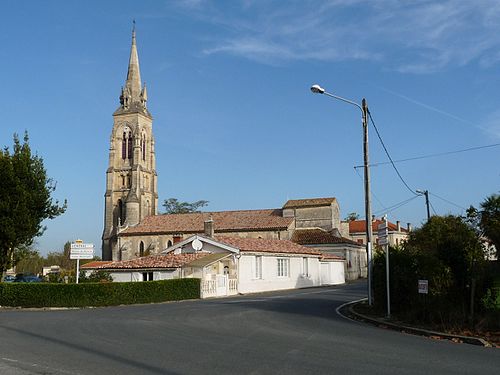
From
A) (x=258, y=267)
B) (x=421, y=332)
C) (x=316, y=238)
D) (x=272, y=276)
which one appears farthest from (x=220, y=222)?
(x=421, y=332)

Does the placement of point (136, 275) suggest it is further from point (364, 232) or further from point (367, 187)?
point (364, 232)

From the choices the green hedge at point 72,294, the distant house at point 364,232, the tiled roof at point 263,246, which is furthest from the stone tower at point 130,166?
the green hedge at point 72,294

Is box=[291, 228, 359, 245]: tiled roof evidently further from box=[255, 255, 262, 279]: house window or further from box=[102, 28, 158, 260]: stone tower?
box=[102, 28, 158, 260]: stone tower

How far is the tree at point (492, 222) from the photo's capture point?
59.8 feet

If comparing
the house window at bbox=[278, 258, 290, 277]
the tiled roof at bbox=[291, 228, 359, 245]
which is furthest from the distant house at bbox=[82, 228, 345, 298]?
the tiled roof at bbox=[291, 228, 359, 245]

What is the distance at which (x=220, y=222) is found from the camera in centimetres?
6825

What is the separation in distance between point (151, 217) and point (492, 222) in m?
61.2

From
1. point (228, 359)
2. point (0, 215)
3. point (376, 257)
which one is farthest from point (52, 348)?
point (0, 215)

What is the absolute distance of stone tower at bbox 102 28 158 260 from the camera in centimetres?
8100

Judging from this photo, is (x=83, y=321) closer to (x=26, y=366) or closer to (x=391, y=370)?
(x=26, y=366)

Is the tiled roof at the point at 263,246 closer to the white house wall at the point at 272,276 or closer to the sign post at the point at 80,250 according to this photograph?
the white house wall at the point at 272,276

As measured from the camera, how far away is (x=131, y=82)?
89812 millimetres

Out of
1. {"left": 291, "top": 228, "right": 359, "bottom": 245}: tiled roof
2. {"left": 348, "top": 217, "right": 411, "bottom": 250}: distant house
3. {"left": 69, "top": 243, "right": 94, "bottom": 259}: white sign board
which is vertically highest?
{"left": 348, "top": 217, "right": 411, "bottom": 250}: distant house

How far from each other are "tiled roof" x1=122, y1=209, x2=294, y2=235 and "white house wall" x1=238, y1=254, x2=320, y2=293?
17.3 metres
